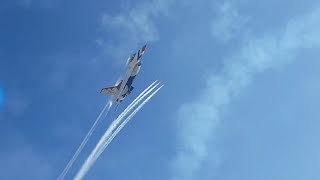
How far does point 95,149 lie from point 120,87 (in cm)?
4265

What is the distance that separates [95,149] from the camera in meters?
118

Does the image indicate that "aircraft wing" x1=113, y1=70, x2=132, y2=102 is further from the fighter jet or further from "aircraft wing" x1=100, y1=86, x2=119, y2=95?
"aircraft wing" x1=100, y1=86, x2=119, y2=95

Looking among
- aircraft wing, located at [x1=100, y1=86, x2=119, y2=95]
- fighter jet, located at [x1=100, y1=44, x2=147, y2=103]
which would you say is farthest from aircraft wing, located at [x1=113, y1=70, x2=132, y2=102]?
aircraft wing, located at [x1=100, y1=86, x2=119, y2=95]

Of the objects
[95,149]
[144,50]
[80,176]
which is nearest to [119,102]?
→ [144,50]

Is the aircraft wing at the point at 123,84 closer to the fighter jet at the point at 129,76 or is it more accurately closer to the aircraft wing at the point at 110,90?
the fighter jet at the point at 129,76

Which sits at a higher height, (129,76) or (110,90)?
(110,90)

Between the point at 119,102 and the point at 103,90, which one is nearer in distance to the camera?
the point at 119,102

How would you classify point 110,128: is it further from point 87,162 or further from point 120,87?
point 120,87

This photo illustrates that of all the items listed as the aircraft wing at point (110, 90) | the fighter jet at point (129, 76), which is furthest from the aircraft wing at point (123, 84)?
the aircraft wing at point (110, 90)

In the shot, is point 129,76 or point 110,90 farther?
point 110,90

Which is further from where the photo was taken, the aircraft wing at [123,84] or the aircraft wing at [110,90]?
the aircraft wing at [110,90]

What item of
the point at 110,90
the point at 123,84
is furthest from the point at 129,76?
the point at 110,90

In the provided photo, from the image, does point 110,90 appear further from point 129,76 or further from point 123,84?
point 129,76

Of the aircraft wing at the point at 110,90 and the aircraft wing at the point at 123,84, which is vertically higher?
the aircraft wing at the point at 110,90
